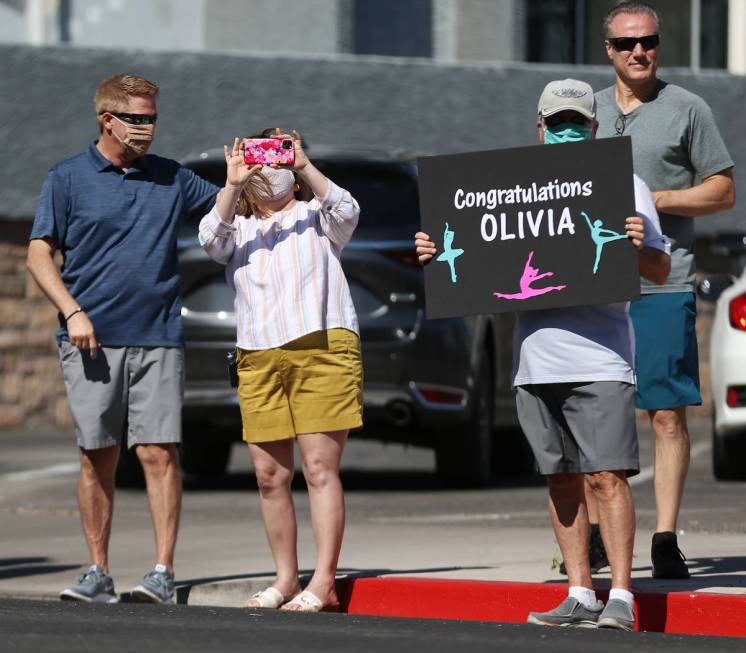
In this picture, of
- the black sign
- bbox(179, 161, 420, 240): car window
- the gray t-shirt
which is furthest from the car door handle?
the black sign

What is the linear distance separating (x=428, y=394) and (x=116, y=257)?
3418mm

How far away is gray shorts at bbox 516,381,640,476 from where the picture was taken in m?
7.16

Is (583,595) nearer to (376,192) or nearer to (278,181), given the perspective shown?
(278,181)

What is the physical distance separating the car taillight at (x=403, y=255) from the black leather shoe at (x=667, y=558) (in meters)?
3.57

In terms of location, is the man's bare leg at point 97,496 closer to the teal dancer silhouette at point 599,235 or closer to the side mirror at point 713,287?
the teal dancer silhouette at point 599,235

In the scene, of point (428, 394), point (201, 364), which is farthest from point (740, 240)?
point (201, 364)

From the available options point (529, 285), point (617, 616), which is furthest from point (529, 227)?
point (617, 616)

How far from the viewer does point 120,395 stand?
27.8 ft

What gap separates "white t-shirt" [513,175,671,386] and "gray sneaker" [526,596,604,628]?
2.39ft

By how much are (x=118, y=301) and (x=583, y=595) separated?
228 centimetres

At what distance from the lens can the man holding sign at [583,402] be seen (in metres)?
7.15

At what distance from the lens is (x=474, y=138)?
18328 millimetres

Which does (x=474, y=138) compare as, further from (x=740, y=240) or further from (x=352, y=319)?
(x=352, y=319)

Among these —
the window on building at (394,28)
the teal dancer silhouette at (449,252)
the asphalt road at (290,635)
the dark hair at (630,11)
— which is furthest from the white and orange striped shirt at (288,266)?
the window on building at (394,28)
